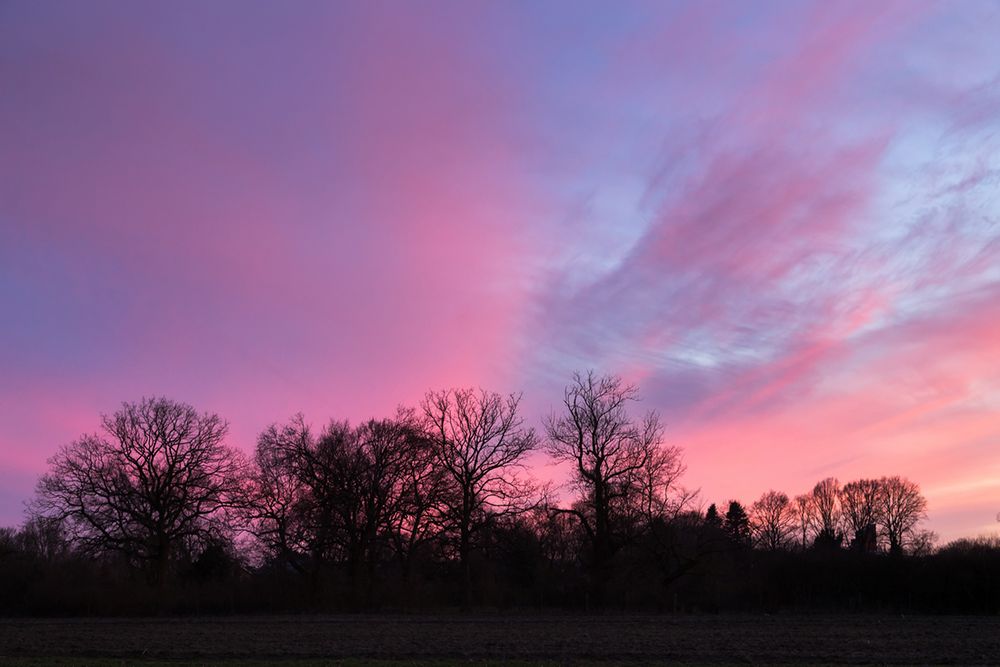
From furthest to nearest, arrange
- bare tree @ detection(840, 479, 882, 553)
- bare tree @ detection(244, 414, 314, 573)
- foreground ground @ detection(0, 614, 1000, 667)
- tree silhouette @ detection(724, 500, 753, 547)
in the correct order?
bare tree @ detection(840, 479, 882, 553)
tree silhouette @ detection(724, 500, 753, 547)
bare tree @ detection(244, 414, 314, 573)
foreground ground @ detection(0, 614, 1000, 667)

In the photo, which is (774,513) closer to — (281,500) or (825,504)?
(825,504)

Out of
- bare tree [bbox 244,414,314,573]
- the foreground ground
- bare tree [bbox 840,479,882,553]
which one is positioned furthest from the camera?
bare tree [bbox 840,479,882,553]

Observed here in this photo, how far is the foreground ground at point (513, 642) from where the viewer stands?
22125mm

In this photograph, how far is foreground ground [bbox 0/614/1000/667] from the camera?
22.1 m

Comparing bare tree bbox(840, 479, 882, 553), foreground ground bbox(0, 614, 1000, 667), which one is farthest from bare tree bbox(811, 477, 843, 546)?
foreground ground bbox(0, 614, 1000, 667)

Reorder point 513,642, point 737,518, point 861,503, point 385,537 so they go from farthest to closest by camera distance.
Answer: point 861,503, point 737,518, point 385,537, point 513,642

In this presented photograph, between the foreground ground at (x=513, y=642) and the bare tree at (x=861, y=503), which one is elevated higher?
the bare tree at (x=861, y=503)

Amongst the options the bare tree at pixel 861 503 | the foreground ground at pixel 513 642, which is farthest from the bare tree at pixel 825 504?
the foreground ground at pixel 513 642

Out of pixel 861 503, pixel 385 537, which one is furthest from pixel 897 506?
pixel 385 537

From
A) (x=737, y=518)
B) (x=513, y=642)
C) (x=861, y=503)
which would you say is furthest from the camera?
(x=861, y=503)

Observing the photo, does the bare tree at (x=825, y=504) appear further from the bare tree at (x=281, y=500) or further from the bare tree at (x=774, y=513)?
the bare tree at (x=281, y=500)

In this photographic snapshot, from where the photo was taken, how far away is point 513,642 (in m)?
26.5

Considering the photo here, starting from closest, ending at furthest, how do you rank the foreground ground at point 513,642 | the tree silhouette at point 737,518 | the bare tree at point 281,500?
the foreground ground at point 513,642 < the bare tree at point 281,500 < the tree silhouette at point 737,518

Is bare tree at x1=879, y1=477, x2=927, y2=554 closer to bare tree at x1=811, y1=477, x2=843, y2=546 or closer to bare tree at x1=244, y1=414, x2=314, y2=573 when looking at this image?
bare tree at x1=811, y1=477, x2=843, y2=546
